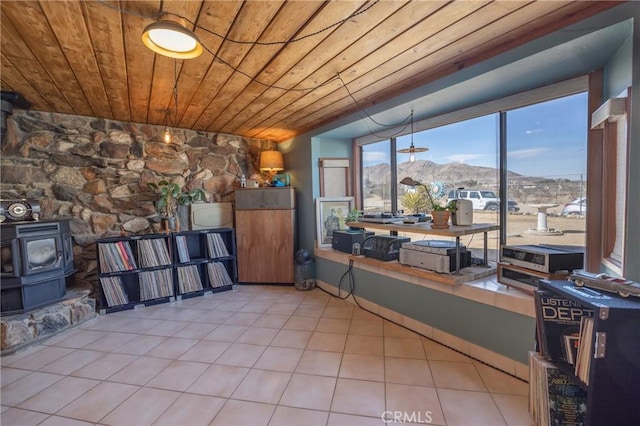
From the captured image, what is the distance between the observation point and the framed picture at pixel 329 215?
3.67 metres

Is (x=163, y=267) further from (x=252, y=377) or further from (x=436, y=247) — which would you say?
(x=436, y=247)

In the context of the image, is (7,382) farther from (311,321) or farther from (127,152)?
(127,152)

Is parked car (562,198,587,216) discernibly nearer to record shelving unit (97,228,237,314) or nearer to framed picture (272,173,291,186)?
framed picture (272,173,291,186)

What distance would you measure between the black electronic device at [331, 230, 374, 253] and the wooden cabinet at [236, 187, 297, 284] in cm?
69

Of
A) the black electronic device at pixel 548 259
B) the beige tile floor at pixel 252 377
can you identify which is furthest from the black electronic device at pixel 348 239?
the black electronic device at pixel 548 259

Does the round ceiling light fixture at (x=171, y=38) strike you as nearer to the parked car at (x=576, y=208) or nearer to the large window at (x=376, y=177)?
the large window at (x=376, y=177)

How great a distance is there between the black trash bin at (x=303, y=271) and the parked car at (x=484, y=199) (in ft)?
6.35

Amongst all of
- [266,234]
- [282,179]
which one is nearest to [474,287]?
[266,234]

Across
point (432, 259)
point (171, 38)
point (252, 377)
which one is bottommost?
point (252, 377)

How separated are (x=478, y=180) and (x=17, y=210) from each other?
4.15 m

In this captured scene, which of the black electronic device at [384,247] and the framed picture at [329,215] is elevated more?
the framed picture at [329,215]

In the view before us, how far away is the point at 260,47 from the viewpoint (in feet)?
5.62

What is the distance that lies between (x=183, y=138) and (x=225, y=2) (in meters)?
2.80

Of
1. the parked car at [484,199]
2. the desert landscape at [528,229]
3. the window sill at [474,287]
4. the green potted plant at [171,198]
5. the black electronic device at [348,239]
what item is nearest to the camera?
the window sill at [474,287]
